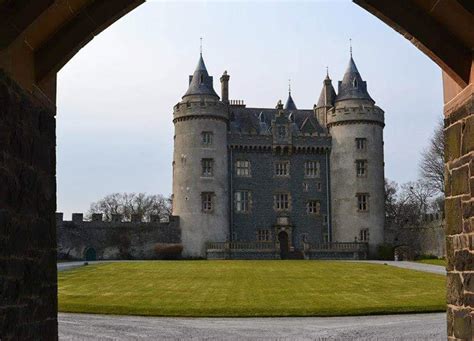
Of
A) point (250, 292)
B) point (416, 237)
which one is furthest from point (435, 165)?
point (250, 292)

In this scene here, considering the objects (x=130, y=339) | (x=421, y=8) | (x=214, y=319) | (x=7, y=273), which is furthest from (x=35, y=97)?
(x=214, y=319)

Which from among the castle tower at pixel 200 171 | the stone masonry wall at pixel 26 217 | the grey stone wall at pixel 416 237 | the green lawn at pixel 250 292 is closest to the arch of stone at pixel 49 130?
the stone masonry wall at pixel 26 217

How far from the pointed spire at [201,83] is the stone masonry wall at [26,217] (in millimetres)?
45273

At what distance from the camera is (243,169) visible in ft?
178

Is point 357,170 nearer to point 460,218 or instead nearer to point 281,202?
point 281,202

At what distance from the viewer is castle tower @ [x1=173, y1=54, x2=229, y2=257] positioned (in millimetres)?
51656

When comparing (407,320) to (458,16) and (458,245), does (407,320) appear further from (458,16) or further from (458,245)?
(458,16)

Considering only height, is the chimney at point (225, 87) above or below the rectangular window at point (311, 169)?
above

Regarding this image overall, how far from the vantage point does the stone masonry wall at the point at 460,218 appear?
22.4ft

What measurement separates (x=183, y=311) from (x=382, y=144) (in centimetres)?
3820

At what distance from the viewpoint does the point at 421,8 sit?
7266 millimetres

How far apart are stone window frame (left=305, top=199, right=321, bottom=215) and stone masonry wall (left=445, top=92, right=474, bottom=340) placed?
1845 inches

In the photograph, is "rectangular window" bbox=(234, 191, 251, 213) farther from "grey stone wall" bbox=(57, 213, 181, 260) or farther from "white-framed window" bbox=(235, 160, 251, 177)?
"grey stone wall" bbox=(57, 213, 181, 260)

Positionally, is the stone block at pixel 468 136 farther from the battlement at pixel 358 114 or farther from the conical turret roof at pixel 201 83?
the battlement at pixel 358 114
